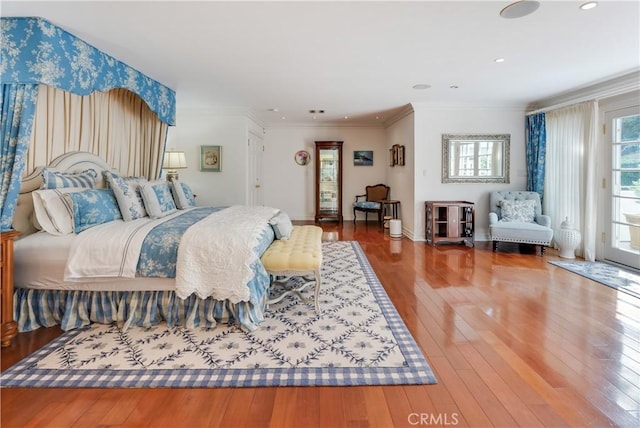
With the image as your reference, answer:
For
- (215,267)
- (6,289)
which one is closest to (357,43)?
(215,267)

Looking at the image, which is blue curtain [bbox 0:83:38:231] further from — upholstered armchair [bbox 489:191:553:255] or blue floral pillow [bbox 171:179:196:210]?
upholstered armchair [bbox 489:191:553:255]

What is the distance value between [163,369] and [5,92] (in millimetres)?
2347

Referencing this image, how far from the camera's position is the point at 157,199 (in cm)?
346

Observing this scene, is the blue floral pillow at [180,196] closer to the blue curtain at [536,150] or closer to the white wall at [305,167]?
the white wall at [305,167]

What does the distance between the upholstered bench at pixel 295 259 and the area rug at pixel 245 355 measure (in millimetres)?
331

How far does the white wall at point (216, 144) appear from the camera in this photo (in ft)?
19.9

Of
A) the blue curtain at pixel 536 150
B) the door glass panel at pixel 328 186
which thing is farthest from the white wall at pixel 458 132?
the door glass panel at pixel 328 186

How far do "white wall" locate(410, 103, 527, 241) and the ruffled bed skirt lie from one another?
4131mm

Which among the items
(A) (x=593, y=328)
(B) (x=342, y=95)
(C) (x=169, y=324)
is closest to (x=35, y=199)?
(C) (x=169, y=324)

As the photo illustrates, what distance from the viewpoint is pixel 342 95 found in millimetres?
5086

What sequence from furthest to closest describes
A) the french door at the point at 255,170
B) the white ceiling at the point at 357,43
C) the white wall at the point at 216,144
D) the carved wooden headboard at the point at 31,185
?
the french door at the point at 255,170
the white wall at the point at 216,144
the carved wooden headboard at the point at 31,185
the white ceiling at the point at 357,43

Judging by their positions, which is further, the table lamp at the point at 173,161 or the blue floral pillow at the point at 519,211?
the table lamp at the point at 173,161

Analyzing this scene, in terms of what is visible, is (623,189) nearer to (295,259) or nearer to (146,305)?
(295,259)

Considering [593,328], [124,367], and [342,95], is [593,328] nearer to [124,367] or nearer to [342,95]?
[124,367]
